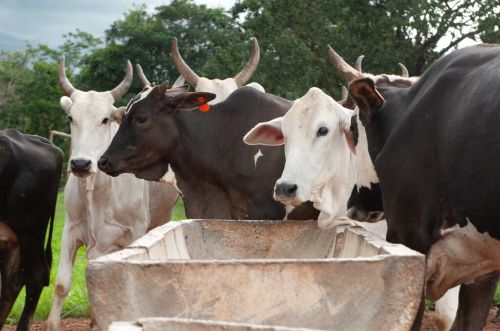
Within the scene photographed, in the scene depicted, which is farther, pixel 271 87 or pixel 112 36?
pixel 112 36

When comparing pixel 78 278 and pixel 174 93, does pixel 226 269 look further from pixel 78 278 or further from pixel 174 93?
pixel 78 278

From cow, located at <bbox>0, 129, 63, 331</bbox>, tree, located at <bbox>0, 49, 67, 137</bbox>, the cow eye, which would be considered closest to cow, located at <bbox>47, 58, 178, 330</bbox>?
cow, located at <bbox>0, 129, 63, 331</bbox>

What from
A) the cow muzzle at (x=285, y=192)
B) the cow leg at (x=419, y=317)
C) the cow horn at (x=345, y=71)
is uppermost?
the cow horn at (x=345, y=71)

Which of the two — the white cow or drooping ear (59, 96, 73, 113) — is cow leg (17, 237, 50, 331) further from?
the white cow

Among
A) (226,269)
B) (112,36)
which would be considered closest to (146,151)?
(226,269)

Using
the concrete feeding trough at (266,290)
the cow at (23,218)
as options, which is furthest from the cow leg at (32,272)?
the concrete feeding trough at (266,290)

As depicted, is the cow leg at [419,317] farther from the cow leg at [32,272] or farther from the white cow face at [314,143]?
the cow leg at [32,272]

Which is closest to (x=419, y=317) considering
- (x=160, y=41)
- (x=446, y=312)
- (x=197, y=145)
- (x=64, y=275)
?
(x=446, y=312)

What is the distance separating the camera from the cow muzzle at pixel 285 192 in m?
5.35

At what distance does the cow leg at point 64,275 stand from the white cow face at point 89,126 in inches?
31.4

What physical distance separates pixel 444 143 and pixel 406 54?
14513mm

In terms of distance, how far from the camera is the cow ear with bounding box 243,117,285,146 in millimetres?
6249

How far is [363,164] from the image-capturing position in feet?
17.7

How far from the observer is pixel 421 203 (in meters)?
4.63
